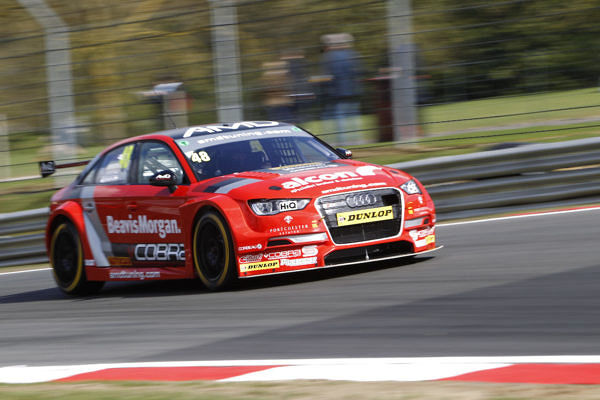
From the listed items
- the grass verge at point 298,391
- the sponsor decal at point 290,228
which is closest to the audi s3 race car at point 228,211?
the sponsor decal at point 290,228

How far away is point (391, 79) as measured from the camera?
11828mm

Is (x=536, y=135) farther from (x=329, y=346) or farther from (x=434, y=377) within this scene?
(x=434, y=377)

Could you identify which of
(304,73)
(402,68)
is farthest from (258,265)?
(304,73)

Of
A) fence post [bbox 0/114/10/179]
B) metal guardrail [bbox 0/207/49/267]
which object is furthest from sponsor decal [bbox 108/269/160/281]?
fence post [bbox 0/114/10/179]

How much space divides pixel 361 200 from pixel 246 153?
1.26 m

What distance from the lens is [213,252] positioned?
7531 mm

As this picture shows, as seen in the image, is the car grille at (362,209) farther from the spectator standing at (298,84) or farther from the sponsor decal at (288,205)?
the spectator standing at (298,84)

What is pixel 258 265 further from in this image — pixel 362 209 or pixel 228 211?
pixel 362 209

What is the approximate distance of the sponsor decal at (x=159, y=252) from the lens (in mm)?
7875

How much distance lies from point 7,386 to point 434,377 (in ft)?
6.96

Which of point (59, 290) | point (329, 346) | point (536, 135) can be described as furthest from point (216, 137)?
point (536, 135)

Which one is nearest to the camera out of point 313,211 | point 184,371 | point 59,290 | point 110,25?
point 184,371

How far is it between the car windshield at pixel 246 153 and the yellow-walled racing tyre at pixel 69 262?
59.1 inches

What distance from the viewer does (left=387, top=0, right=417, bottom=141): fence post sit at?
1148 centimetres
